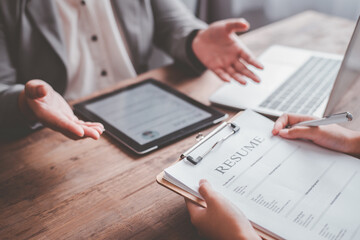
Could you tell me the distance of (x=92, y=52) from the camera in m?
1.31

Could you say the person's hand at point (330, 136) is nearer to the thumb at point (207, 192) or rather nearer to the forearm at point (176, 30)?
the thumb at point (207, 192)

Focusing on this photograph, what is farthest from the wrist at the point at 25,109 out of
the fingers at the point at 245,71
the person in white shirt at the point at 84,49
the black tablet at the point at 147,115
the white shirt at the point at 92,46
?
the fingers at the point at 245,71

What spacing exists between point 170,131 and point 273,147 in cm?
26

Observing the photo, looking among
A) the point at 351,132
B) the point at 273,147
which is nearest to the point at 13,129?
the point at 273,147

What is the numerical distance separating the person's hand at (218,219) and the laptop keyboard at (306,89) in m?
0.42

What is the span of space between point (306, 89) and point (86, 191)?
66 centimetres

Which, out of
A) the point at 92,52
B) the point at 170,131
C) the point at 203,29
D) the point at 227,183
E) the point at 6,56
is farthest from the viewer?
the point at 92,52

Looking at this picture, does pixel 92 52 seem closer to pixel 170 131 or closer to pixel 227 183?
pixel 170 131

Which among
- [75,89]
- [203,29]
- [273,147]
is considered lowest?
[75,89]

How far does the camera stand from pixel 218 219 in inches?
20.5

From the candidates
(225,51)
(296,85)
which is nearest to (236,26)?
(225,51)

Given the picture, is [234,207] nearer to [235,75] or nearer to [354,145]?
[354,145]

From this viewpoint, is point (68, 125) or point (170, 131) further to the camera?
point (170, 131)

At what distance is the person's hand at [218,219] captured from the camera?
0.51 m
